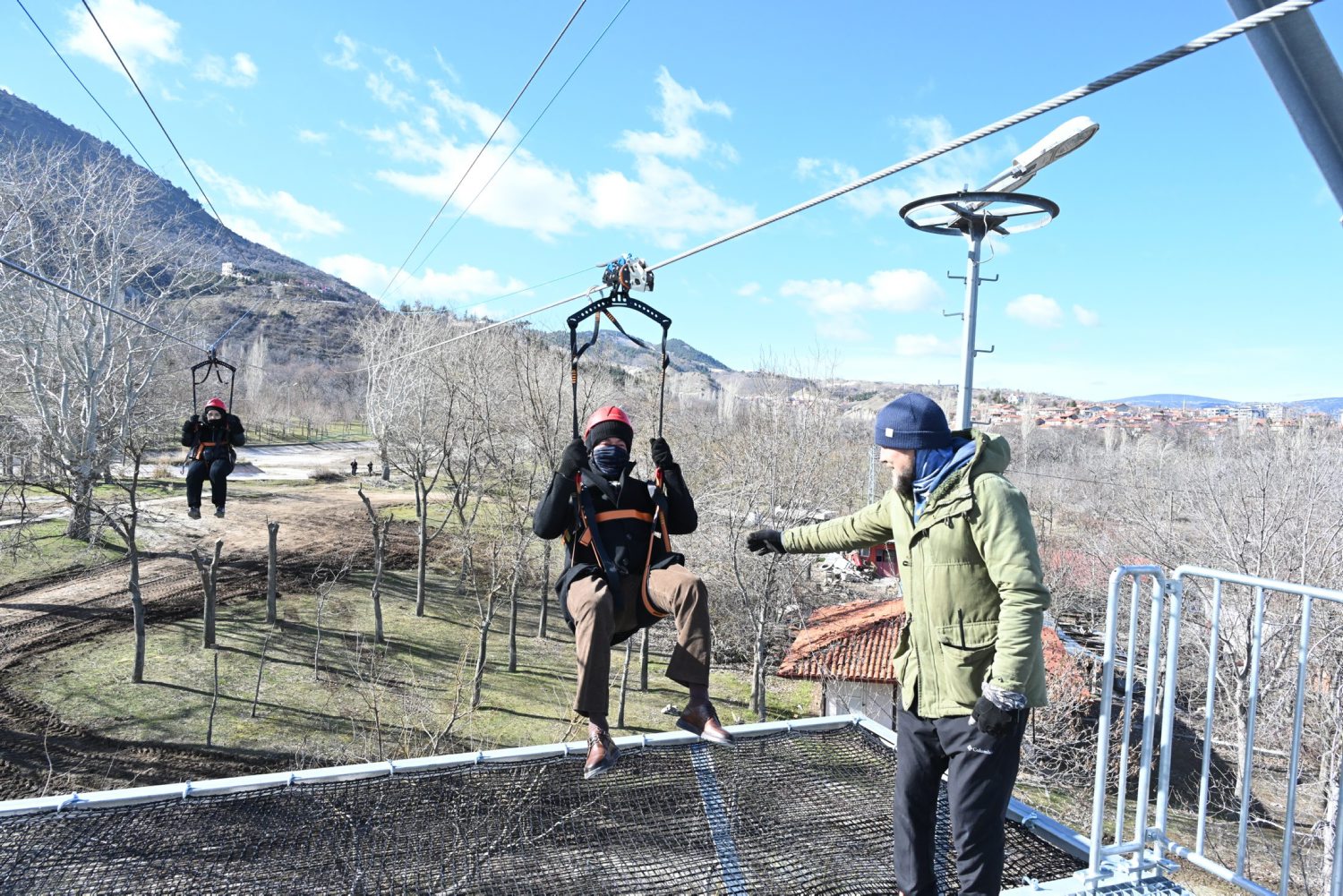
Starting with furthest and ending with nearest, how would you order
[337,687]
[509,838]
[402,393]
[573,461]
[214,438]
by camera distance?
[402,393] → [337,687] → [214,438] → [509,838] → [573,461]

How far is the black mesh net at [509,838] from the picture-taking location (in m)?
3.26

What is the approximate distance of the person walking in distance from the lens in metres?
2.38

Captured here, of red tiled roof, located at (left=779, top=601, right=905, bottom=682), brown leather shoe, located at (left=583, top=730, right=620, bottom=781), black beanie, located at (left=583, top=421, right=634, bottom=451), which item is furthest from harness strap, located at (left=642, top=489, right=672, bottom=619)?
red tiled roof, located at (left=779, top=601, right=905, bottom=682)

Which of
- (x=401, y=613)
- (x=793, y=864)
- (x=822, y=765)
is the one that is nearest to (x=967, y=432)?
(x=793, y=864)

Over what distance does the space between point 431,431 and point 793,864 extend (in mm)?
35125

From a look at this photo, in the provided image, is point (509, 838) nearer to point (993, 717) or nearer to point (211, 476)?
point (993, 717)

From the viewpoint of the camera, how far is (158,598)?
20906mm

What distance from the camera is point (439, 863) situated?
3.42 m

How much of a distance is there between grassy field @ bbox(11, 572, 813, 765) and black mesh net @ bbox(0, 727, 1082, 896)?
26.9ft

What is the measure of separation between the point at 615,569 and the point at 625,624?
0.31m

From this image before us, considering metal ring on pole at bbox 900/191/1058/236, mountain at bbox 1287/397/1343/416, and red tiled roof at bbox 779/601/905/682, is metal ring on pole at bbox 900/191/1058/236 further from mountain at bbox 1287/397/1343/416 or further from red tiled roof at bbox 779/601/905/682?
mountain at bbox 1287/397/1343/416

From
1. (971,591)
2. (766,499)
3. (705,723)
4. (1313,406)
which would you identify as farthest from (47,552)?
(1313,406)

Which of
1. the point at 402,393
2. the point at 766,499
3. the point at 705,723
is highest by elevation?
the point at 402,393

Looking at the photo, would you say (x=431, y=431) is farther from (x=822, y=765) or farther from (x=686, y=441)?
(x=822, y=765)
